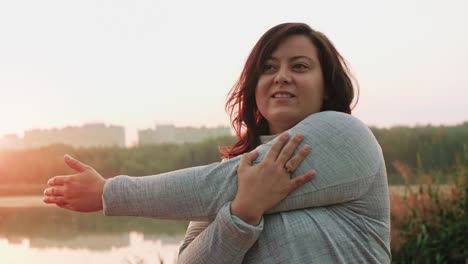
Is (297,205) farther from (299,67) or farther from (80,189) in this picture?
(80,189)

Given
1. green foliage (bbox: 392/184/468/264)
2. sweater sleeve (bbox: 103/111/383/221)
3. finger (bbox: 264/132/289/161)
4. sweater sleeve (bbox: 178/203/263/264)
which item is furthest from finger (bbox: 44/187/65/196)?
green foliage (bbox: 392/184/468/264)

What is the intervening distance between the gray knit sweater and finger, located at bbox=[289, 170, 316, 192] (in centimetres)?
1

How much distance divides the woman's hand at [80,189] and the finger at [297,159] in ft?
1.43

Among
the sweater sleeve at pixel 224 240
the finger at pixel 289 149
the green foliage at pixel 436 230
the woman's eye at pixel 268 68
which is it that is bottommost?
the green foliage at pixel 436 230

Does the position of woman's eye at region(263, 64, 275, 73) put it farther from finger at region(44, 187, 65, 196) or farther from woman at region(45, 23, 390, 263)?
finger at region(44, 187, 65, 196)

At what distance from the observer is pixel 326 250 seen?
1.33m

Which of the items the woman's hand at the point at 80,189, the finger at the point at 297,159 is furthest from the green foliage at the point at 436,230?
the woman's hand at the point at 80,189

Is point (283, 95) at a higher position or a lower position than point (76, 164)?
higher

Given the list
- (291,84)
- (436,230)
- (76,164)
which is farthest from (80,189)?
(436,230)

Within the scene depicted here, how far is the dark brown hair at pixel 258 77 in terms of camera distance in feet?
5.09

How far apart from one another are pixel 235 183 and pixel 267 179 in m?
0.07

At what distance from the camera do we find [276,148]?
1.36 metres

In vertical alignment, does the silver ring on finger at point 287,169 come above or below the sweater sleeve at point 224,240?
above

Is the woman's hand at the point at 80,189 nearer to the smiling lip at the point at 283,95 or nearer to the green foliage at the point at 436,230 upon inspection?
the smiling lip at the point at 283,95
